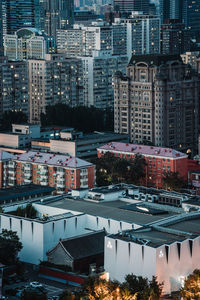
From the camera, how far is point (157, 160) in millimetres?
84625

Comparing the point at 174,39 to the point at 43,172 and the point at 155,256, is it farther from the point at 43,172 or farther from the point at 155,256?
the point at 155,256

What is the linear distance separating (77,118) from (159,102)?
16.5 meters

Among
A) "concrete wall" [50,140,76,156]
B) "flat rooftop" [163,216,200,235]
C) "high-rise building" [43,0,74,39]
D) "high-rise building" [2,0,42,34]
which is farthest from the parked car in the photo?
"high-rise building" [43,0,74,39]

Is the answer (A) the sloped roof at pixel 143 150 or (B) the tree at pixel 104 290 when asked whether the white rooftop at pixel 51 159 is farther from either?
(B) the tree at pixel 104 290

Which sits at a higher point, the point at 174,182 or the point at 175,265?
the point at 175,265

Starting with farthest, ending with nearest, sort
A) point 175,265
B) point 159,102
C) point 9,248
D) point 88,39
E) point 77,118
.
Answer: point 88,39 < point 77,118 < point 159,102 < point 9,248 < point 175,265

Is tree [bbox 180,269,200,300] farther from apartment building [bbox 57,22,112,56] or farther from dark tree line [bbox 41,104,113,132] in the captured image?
apartment building [bbox 57,22,112,56]

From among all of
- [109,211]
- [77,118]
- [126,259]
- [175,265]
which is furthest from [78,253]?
[77,118]

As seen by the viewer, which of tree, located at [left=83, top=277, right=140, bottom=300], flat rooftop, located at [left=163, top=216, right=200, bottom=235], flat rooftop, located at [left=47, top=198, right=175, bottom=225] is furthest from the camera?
flat rooftop, located at [left=47, top=198, right=175, bottom=225]

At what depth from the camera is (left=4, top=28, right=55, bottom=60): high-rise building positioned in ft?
456

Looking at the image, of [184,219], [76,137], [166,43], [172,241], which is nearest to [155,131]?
[76,137]

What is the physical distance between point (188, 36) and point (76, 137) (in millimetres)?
85659

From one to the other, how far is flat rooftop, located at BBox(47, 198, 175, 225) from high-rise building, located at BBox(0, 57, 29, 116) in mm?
53948

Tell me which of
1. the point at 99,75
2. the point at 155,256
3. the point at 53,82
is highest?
the point at 99,75
